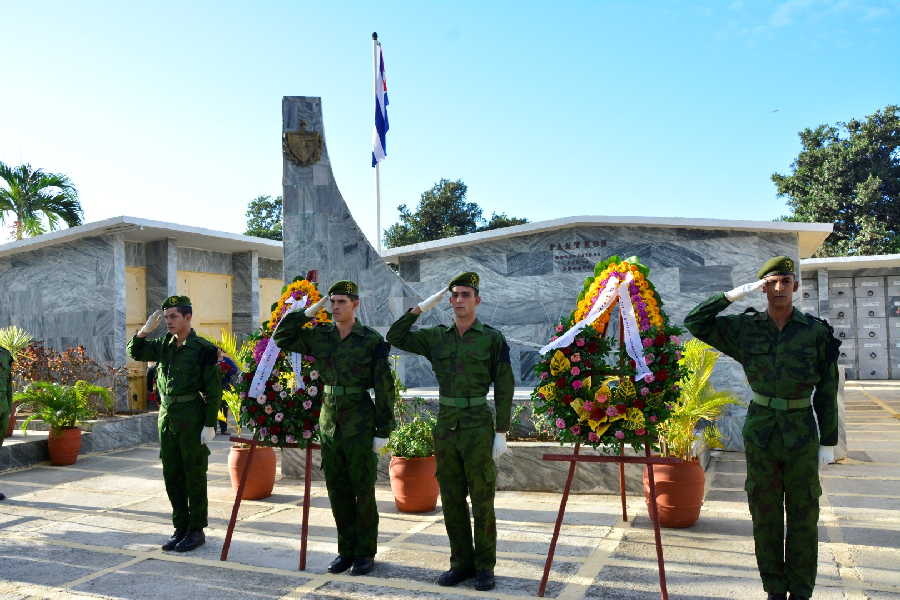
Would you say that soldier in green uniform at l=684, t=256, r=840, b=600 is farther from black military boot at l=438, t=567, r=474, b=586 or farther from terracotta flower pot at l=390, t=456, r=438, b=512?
terracotta flower pot at l=390, t=456, r=438, b=512

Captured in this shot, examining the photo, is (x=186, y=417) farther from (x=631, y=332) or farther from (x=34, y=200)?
(x=34, y=200)

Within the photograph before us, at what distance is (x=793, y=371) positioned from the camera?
4.26 meters

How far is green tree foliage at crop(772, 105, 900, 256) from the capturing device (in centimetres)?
2894

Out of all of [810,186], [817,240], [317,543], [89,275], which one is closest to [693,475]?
[317,543]

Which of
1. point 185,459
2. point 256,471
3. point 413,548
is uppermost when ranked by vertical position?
point 185,459

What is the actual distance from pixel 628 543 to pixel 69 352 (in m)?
10.3

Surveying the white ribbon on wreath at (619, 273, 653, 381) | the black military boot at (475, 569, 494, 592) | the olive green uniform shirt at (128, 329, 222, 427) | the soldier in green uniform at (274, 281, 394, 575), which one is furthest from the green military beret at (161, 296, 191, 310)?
the white ribbon on wreath at (619, 273, 653, 381)

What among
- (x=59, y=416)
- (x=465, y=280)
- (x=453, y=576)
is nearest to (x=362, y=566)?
(x=453, y=576)

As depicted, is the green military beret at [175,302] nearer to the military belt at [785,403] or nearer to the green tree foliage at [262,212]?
the military belt at [785,403]

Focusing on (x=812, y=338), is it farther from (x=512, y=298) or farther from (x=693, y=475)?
(x=512, y=298)

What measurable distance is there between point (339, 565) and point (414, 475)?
Result: 1829mm

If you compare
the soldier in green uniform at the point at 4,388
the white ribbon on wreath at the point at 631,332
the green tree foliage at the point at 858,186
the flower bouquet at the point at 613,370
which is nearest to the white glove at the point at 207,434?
the flower bouquet at the point at 613,370

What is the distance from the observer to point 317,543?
6.12 m

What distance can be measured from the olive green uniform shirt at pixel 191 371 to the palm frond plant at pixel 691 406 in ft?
12.4
